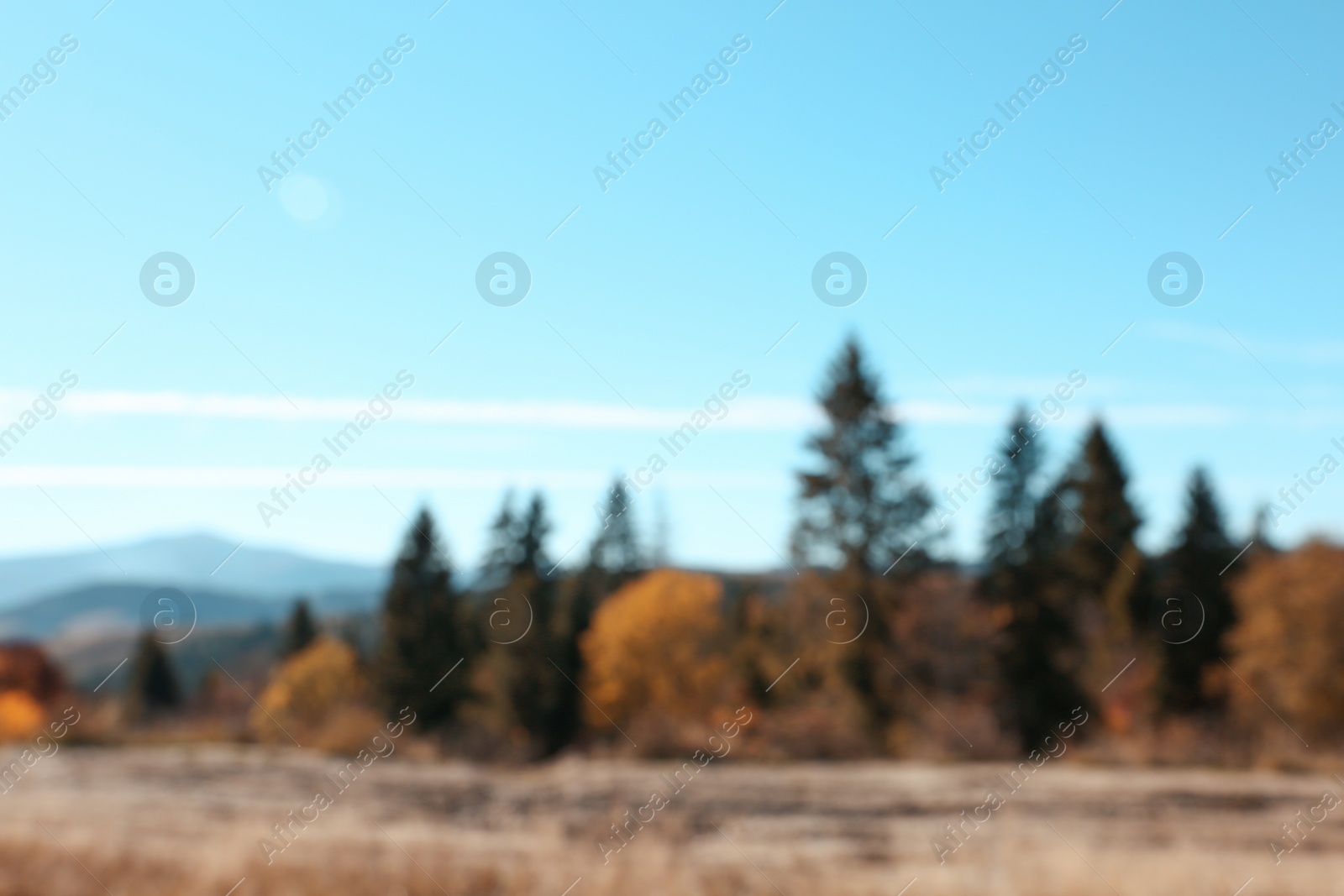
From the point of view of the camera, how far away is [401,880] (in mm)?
8602

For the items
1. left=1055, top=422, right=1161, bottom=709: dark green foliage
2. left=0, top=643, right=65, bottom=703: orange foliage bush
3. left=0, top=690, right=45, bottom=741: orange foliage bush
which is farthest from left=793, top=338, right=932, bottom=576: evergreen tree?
left=0, top=643, right=65, bottom=703: orange foliage bush

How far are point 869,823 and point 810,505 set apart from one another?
16713 millimetres

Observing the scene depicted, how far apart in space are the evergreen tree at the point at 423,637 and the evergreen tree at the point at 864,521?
71.2 feet

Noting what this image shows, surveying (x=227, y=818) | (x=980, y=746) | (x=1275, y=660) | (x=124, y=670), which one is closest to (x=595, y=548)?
(x=980, y=746)

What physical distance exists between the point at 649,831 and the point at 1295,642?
29255 mm

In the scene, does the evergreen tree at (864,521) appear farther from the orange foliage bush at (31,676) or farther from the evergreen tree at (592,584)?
the orange foliage bush at (31,676)

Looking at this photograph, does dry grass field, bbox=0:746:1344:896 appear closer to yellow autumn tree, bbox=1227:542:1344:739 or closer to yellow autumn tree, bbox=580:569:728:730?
yellow autumn tree, bbox=580:569:728:730

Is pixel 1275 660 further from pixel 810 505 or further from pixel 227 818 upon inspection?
pixel 227 818

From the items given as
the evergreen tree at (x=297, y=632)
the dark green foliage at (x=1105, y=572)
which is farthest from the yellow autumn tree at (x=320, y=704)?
the dark green foliage at (x=1105, y=572)

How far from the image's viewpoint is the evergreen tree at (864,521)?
33.5 metres

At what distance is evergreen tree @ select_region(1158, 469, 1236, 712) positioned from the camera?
38.1m

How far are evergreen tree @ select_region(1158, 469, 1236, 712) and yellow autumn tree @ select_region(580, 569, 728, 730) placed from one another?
20030 mm

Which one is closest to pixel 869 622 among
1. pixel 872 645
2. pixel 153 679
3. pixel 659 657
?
pixel 872 645

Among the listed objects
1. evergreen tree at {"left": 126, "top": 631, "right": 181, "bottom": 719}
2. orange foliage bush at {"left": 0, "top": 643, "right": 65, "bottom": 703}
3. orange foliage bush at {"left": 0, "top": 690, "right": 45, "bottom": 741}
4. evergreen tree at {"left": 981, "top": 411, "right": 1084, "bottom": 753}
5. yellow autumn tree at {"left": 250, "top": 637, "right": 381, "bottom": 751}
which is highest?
evergreen tree at {"left": 981, "top": 411, "right": 1084, "bottom": 753}
